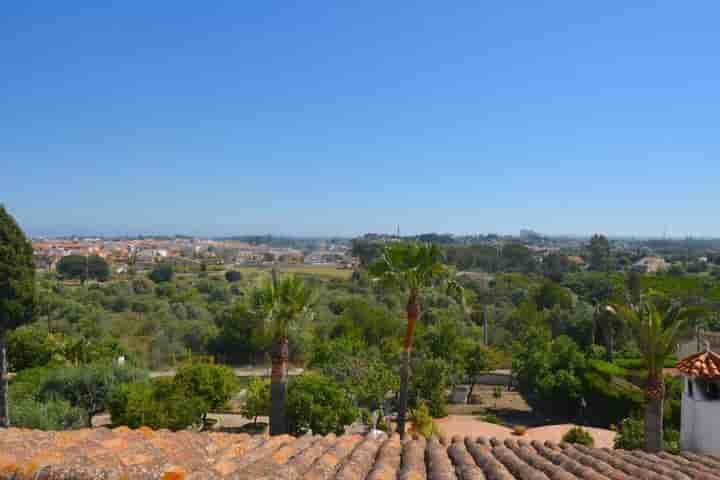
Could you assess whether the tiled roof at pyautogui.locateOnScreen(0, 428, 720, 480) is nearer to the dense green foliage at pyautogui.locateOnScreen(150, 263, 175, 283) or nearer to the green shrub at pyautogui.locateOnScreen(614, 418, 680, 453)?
the green shrub at pyautogui.locateOnScreen(614, 418, 680, 453)

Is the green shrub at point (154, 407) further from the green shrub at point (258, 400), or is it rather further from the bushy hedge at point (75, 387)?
the green shrub at point (258, 400)

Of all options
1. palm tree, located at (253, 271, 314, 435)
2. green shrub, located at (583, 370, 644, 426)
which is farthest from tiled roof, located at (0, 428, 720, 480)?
green shrub, located at (583, 370, 644, 426)

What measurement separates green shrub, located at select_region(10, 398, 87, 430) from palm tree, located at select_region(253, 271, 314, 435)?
22.9 feet

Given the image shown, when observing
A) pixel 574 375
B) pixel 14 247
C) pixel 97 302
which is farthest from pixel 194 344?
pixel 574 375

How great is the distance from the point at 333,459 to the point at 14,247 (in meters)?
15.7

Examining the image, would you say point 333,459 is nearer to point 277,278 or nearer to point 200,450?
point 200,450

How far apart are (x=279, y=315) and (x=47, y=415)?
8.36 meters

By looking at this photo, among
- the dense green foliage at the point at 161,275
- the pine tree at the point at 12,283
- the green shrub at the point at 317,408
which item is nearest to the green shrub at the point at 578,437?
the green shrub at the point at 317,408

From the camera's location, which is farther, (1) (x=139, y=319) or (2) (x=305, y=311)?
(1) (x=139, y=319)

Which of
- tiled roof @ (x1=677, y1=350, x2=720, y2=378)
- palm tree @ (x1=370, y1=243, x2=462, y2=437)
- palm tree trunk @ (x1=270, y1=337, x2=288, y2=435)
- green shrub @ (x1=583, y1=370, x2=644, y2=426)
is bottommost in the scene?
green shrub @ (x1=583, y1=370, x2=644, y2=426)

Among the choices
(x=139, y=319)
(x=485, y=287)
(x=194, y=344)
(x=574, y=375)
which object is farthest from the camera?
(x=485, y=287)

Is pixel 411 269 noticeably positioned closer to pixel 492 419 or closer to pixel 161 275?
pixel 492 419

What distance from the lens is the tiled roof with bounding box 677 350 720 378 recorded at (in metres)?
8.86

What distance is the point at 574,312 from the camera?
4478 cm
